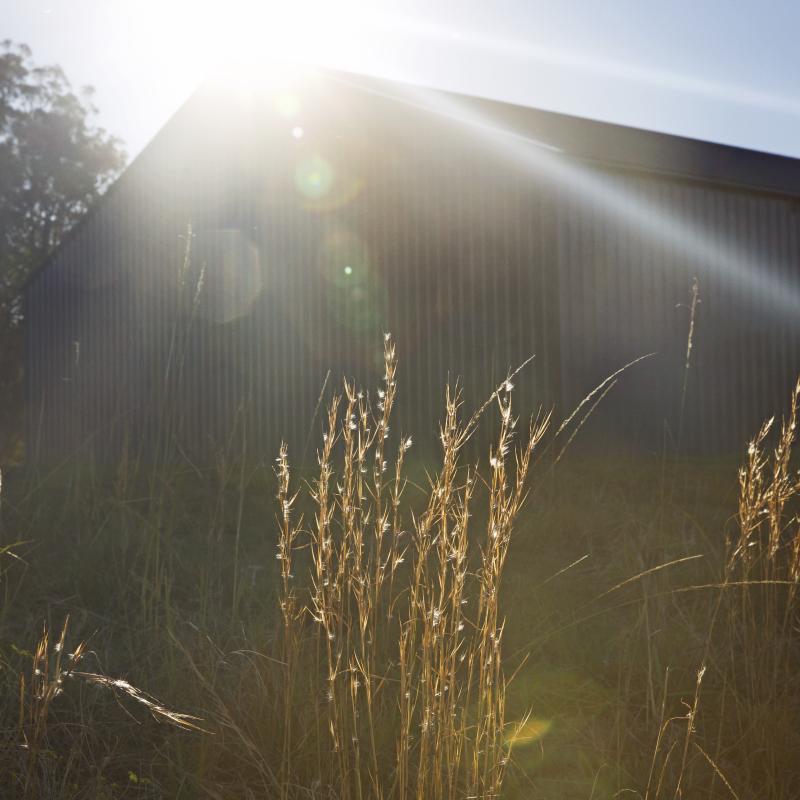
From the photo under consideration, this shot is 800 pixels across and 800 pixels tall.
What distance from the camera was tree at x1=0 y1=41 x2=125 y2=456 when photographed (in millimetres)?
21000

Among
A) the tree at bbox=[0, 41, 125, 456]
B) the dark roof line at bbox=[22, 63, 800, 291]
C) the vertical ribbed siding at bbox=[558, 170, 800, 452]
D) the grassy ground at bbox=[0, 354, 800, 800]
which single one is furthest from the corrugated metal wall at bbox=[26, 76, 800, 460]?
the tree at bbox=[0, 41, 125, 456]

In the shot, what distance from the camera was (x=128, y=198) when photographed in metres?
10.0

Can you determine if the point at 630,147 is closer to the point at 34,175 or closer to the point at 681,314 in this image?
the point at 681,314

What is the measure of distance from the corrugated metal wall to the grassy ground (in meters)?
3.42

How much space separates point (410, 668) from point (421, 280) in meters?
5.98

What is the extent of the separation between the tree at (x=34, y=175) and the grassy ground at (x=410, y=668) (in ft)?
63.1

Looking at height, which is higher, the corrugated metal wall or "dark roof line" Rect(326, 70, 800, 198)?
"dark roof line" Rect(326, 70, 800, 198)

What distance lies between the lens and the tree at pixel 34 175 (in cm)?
2100

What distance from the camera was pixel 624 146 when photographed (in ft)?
23.7

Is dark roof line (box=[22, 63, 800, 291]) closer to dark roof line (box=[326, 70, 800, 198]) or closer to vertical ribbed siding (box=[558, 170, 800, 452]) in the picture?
dark roof line (box=[326, 70, 800, 198])

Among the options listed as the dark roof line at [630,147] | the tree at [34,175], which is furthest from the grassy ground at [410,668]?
the tree at [34,175]

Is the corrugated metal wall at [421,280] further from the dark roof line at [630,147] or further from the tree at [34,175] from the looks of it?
the tree at [34,175]

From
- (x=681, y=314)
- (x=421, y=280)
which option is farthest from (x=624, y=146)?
(x=421, y=280)

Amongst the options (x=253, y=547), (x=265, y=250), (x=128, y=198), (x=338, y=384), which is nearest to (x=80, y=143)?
(x=128, y=198)
